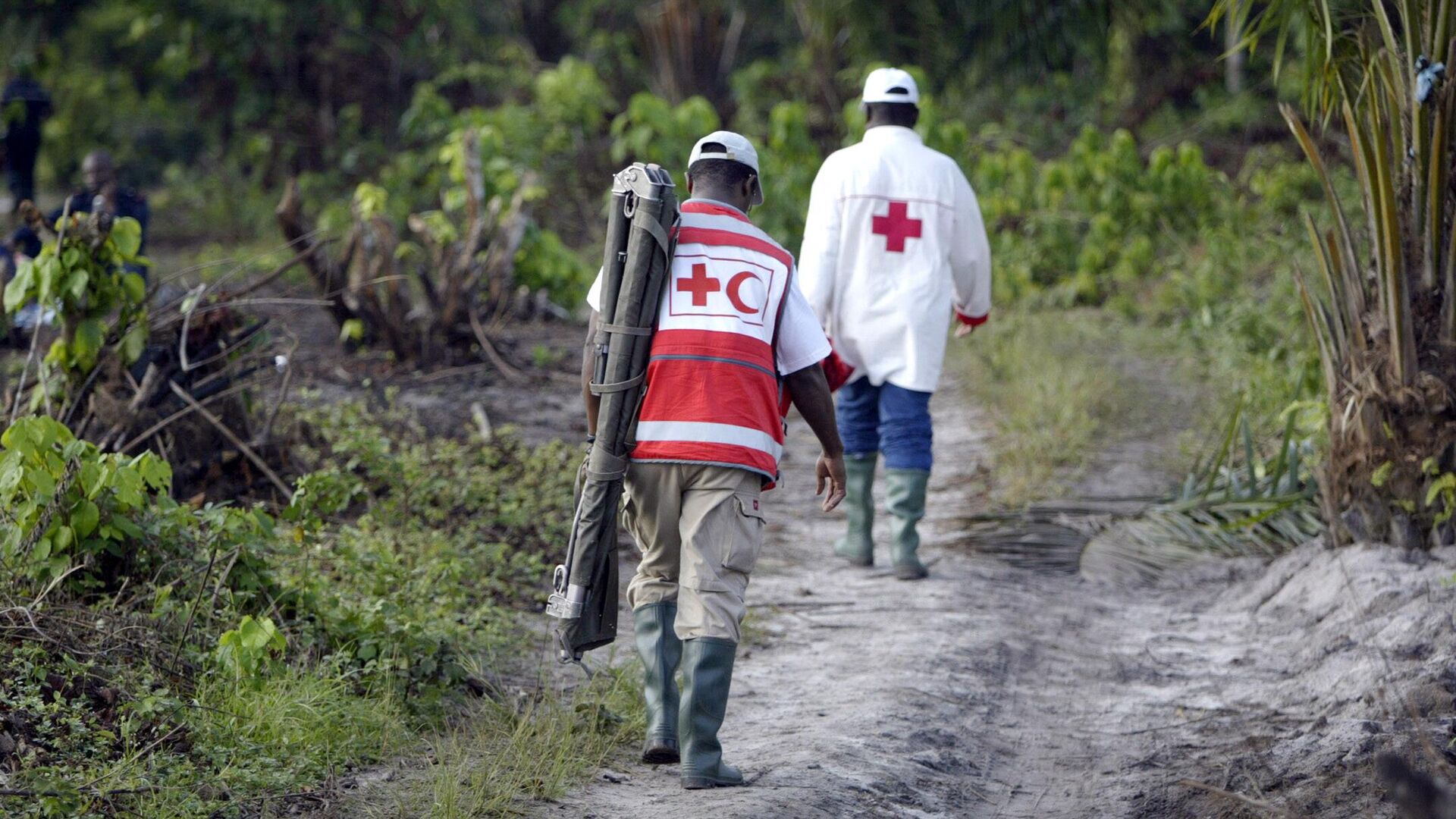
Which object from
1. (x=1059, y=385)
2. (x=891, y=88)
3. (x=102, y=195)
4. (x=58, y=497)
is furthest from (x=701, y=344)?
(x=102, y=195)

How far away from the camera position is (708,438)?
366 centimetres

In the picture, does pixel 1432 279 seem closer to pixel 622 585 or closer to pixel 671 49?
pixel 622 585

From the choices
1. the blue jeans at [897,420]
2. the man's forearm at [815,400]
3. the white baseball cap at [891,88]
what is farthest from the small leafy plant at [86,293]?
the white baseball cap at [891,88]

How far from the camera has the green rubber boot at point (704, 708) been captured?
3646 millimetres

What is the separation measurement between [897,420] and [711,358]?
2.23 m

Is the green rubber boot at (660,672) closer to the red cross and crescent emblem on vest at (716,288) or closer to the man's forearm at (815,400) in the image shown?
the man's forearm at (815,400)

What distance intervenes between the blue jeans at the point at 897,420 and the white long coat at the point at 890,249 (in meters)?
0.07

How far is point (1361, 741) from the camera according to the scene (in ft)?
13.1

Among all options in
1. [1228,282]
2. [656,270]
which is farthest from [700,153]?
[1228,282]

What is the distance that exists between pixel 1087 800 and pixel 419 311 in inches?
217

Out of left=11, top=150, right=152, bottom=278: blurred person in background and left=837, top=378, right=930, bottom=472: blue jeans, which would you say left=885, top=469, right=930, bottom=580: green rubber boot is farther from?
left=11, top=150, right=152, bottom=278: blurred person in background

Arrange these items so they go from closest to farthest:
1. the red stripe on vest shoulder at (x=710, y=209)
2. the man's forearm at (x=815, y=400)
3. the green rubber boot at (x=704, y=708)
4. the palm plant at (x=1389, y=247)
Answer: the green rubber boot at (x=704, y=708) → the red stripe on vest shoulder at (x=710, y=209) → the man's forearm at (x=815, y=400) → the palm plant at (x=1389, y=247)

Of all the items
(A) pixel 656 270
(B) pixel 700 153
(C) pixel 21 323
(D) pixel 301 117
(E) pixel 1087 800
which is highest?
(D) pixel 301 117

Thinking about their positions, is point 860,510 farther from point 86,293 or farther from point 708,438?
point 86,293
